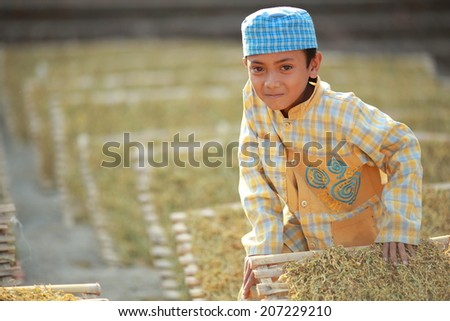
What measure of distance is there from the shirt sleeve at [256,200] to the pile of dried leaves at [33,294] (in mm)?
554

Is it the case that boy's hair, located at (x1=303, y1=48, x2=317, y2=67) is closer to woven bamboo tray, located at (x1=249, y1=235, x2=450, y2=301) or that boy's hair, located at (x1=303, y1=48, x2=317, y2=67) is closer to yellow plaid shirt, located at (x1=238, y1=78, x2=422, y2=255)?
yellow plaid shirt, located at (x1=238, y1=78, x2=422, y2=255)

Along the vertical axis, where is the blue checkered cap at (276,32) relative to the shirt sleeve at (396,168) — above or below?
above

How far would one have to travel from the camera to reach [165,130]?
18.7 ft

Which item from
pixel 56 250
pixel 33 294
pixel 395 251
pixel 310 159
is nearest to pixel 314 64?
pixel 310 159

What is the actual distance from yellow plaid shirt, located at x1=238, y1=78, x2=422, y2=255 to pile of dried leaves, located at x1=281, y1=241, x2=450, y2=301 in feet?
0.28

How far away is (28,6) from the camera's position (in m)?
10.7

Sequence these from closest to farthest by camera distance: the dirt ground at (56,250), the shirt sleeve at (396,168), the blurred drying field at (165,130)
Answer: the shirt sleeve at (396,168), the dirt ground at (56,250), the blurred drying field at (165,130)

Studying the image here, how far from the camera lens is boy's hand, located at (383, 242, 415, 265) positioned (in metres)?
2.36

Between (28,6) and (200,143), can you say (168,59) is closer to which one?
(28,6)

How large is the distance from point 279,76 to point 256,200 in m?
0.39

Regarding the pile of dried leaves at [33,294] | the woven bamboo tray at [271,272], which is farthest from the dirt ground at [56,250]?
the woven bamboo tray at [271,272]

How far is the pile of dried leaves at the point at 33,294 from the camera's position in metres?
2.31

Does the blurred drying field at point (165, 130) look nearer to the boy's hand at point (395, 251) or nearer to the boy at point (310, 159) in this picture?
the boy at point (310, 159)

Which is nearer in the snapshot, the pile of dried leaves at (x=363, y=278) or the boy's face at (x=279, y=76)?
the pile of dried leaves at (x=363, y=278)
